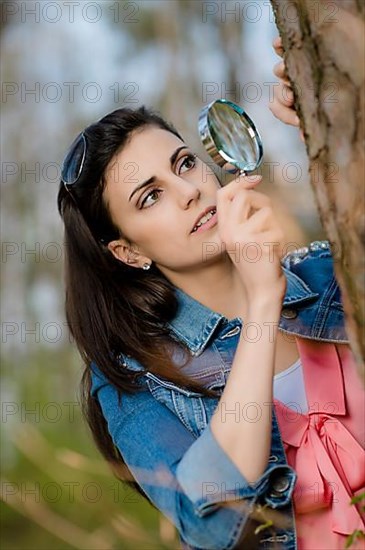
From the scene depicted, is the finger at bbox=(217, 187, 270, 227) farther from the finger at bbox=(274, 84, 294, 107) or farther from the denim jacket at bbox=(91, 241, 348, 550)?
the denim jacket at bbox=(91, 241, 348, 550)

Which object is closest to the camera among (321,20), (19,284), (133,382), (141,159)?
(321,20)

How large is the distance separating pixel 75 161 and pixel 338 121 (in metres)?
0.85

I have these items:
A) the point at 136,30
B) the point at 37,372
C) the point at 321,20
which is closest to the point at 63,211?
the point at 321,20

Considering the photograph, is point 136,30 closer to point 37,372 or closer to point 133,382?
point 37,372

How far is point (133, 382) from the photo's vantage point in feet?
5.20

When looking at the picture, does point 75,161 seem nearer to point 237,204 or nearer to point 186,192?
point 186,192

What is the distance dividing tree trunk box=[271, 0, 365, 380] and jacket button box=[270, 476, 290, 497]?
37 centimetres

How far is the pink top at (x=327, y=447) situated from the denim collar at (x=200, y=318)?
0.34ft

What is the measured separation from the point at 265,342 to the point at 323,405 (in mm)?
259

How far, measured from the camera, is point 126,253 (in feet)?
5.95

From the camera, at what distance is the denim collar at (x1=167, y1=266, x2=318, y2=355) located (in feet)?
5.50

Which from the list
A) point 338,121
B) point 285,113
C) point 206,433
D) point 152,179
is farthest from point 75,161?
point 338,121

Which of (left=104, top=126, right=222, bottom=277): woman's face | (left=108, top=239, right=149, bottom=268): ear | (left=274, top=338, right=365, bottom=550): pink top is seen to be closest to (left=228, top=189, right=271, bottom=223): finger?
(left=104, top=126, right=222, bottom=277): woman's face

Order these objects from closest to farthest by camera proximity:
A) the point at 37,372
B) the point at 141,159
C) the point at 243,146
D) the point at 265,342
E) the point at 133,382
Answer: the point at 265,342 < the point at 243,146 < the point at 133,382 < the point at 141,159 < the point at 37,372
